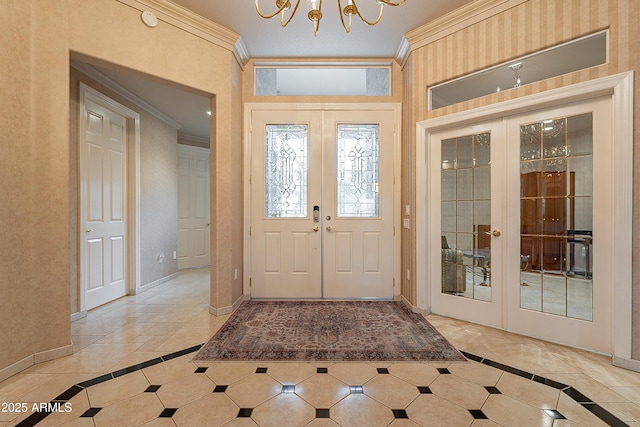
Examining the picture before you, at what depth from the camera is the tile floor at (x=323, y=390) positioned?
157 centimetres

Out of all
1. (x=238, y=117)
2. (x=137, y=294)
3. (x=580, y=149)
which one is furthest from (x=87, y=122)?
(x=580, y=149)

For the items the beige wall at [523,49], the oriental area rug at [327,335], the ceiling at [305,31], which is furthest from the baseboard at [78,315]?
the beige wall at [523,49]

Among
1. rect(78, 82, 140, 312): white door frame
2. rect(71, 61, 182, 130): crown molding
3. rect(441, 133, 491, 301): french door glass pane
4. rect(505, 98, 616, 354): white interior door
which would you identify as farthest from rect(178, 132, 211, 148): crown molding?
rect(505, 98, 616, 354): white interior door

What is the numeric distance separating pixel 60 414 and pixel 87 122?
302 centimetres

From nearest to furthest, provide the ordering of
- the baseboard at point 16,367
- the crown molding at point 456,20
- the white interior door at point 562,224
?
the baseboard at point 16,367 → the white interior door at point 562,224 → the crown molding at point 456,20

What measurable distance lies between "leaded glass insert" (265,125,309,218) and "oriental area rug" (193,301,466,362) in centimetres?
122

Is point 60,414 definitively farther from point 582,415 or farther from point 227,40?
point 227,40

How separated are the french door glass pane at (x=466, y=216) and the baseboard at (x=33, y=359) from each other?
11.3 ft

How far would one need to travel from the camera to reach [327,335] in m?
2.60

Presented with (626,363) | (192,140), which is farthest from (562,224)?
(192,140)

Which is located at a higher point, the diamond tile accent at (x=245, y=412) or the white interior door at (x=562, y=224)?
the white interior door at (x=562, y=224)

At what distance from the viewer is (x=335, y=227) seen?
3668 mm

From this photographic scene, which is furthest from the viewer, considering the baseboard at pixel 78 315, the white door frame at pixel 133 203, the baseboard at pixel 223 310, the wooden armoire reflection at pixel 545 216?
the white door frame at pixel 133 203

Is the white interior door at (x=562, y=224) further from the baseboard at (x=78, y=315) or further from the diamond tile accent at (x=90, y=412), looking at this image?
the baseboard at (x=78, y=315)
